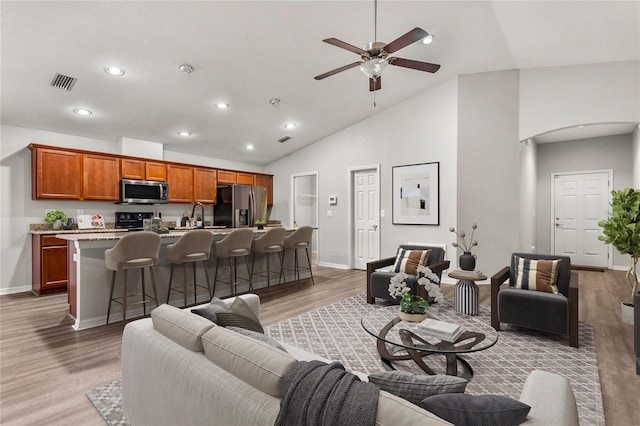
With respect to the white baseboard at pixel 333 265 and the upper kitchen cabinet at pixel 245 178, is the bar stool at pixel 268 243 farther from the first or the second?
the upper kitchen cabinet at pixel 245 178

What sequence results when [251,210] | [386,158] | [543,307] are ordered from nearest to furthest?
[543,307]
[386,158]
[251,210]

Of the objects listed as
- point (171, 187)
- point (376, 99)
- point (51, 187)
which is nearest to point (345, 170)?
point (376, 99)

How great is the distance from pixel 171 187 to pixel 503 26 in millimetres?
5788

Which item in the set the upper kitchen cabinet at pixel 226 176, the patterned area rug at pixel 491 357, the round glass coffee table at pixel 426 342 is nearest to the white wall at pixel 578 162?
the patterned area rug at pixel 491 357

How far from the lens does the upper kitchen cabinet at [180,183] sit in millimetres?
6270

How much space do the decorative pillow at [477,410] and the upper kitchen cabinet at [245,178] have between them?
6993 millimetres

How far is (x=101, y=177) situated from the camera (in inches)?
212

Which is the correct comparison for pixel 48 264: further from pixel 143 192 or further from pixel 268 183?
pixel 268 183

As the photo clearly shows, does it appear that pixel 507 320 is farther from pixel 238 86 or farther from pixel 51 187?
pixel 51 187

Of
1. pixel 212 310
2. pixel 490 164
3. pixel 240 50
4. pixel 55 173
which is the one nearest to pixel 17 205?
pixel 55 173

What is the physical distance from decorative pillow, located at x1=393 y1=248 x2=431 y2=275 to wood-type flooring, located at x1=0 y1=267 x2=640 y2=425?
918 millimetres

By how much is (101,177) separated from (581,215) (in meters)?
9.36

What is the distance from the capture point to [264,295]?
4645 mm

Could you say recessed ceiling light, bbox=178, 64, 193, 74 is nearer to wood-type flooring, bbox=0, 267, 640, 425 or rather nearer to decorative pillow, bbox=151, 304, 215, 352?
wood-type flooring, bbox=0, 267, 640, 425
